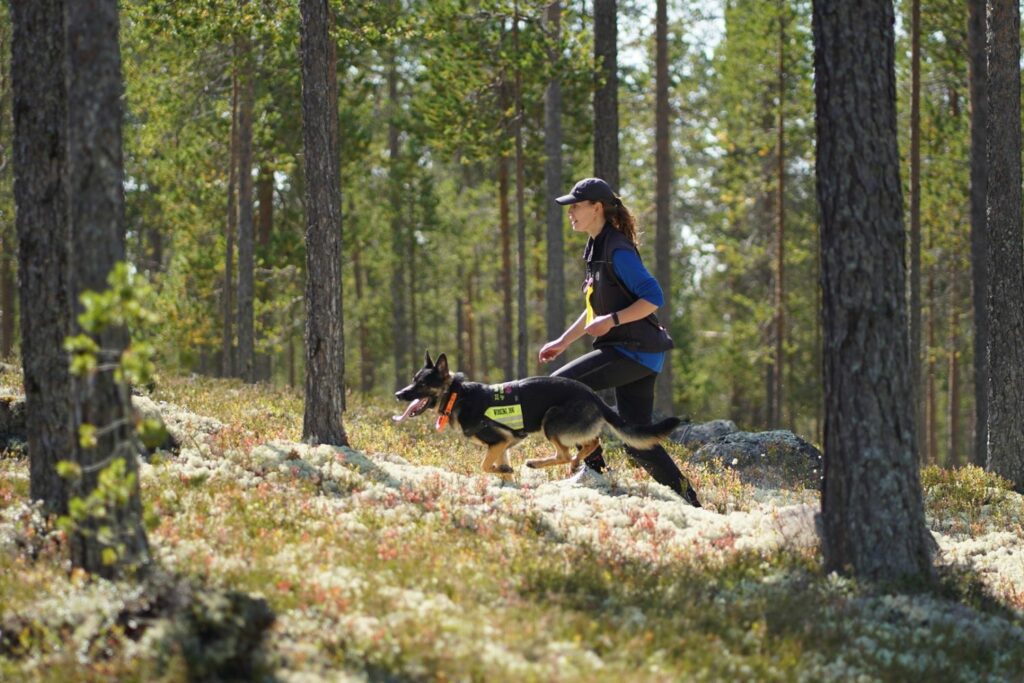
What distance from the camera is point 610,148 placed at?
59.3 feet

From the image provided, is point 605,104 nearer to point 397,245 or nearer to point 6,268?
point 397,245

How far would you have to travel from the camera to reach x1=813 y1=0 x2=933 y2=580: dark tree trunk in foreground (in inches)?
→ 297

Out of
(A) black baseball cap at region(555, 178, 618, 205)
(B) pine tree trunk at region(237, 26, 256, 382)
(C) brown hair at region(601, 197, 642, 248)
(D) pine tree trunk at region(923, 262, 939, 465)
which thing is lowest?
(D) pine tree trunk at region(923, 262, 939, 465)

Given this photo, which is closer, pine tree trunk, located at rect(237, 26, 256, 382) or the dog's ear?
the dog's ear

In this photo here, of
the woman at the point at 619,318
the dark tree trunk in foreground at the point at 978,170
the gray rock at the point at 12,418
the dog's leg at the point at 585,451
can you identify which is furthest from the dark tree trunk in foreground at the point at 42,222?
the dark tree trunk in foreground at the point at 978,170

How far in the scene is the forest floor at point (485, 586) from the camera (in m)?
5.82

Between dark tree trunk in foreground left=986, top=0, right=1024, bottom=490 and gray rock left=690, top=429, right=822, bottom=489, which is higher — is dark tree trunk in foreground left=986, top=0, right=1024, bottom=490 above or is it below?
above

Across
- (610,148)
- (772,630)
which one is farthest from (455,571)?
(610,148)

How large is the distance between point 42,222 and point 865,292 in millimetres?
6206

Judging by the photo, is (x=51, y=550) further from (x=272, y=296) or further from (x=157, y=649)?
(x=272, y=296)

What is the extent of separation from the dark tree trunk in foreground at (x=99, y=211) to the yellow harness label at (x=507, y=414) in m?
4.28

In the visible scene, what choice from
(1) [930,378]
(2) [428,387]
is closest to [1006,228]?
(2) [428,387]

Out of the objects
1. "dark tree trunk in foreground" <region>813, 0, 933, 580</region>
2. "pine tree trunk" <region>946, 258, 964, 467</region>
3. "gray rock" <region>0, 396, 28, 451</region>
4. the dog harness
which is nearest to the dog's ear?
the dog harness

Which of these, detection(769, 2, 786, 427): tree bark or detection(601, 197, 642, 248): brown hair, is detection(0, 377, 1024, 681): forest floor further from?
detection(769, 2, 786, 427): tree bark
